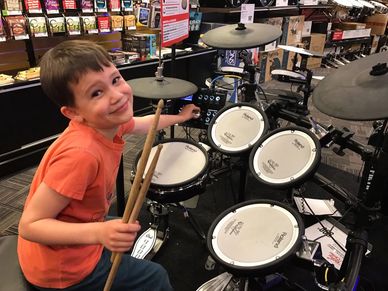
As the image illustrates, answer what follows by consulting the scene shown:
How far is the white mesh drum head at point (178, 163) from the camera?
119 cm

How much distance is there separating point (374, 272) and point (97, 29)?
2.59 metres

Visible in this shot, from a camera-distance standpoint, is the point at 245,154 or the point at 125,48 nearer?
the point at 245,154

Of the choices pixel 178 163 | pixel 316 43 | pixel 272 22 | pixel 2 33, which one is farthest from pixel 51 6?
pixel 316 43

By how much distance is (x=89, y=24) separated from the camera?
8.28 ft

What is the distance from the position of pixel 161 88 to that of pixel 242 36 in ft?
2.05

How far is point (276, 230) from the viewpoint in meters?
0.93

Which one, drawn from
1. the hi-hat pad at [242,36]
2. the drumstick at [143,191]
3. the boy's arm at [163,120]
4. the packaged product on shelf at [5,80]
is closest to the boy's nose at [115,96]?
the drumstick at [143,191]

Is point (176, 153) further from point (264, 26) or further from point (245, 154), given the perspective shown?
point (264, 26)

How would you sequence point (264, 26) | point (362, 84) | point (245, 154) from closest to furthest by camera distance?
1. point (362, 84)
2. point (245, 154)
3. point (264, 26)

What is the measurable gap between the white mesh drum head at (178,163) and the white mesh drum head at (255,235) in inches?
10.2

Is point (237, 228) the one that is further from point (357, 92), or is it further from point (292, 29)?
point (292, 29)

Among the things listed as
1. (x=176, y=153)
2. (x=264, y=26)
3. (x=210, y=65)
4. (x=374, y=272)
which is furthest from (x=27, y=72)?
(x=374, y=272)

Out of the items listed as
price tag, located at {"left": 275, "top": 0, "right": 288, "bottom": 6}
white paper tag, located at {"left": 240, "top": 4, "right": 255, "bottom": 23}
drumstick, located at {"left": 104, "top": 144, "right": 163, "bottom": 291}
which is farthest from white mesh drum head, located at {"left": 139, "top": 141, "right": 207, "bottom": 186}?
price tag, located at {"left": 275, "top": 0, "right": 288, "bottom": 6}

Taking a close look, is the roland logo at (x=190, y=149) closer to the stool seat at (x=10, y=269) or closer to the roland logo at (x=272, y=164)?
the roland logo at (x=272, y=164)
